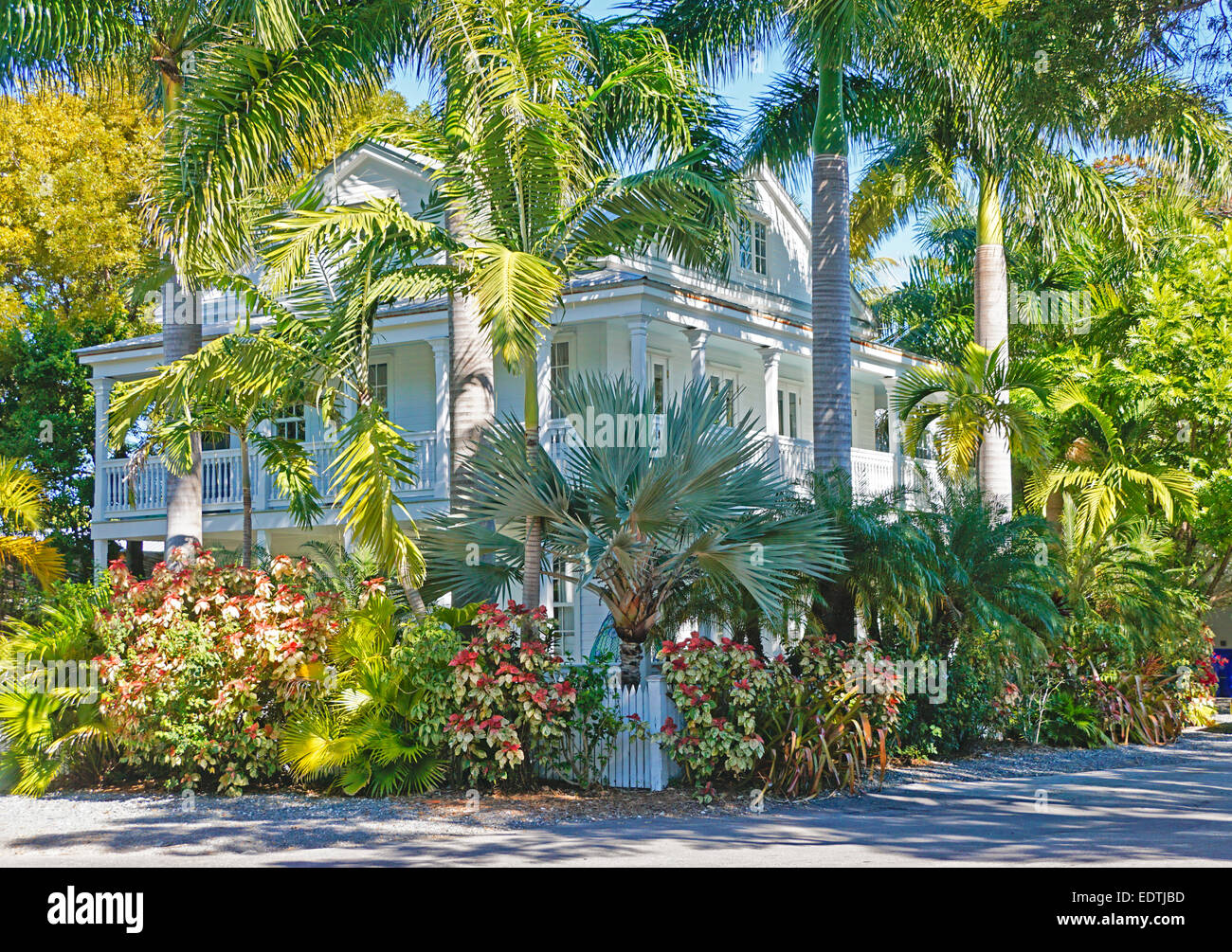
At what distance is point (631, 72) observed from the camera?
12.9 m

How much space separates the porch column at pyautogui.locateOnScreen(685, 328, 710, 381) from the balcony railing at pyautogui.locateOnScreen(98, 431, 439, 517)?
427 cm

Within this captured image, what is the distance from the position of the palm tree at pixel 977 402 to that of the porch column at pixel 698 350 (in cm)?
286

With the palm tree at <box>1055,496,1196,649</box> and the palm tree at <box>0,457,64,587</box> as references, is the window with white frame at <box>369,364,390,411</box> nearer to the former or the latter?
the palm tree at <box>0,457,64,587</box>

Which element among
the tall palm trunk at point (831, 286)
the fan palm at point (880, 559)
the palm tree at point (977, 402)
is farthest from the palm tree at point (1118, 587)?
the fan palm at point (880, 559)

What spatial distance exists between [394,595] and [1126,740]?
9.95m

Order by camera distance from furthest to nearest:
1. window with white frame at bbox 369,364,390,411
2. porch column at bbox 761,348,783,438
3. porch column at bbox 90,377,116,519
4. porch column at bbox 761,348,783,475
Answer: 1. window with white frame at bbox 369,364,390,411
2. porch column at bbox 90,377,116,519
3. porch column at bbox 761,348,783,438
4. porch column at bbox 761,348,783,475

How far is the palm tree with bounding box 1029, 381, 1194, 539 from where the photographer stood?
63.5 feet

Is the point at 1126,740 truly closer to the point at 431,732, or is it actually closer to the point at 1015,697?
the point at 1015,697

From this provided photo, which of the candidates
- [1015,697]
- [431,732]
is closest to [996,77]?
[1015,697]

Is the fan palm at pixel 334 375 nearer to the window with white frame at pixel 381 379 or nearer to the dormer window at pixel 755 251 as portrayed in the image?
the window with white frame at pixel 381 379

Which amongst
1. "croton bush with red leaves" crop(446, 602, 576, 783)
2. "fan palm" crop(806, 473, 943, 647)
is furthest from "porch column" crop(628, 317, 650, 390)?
"croton bush with red leaves" crop(446, 602, 576, 783)

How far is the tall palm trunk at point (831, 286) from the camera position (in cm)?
1534

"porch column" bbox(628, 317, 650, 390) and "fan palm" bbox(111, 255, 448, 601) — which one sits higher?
"porch column" bbox(628, 317, 650, 390)

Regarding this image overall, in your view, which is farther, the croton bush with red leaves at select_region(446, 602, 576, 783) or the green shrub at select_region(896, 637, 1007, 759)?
the green shrub at select_region(896, 637, 1007, 759)
